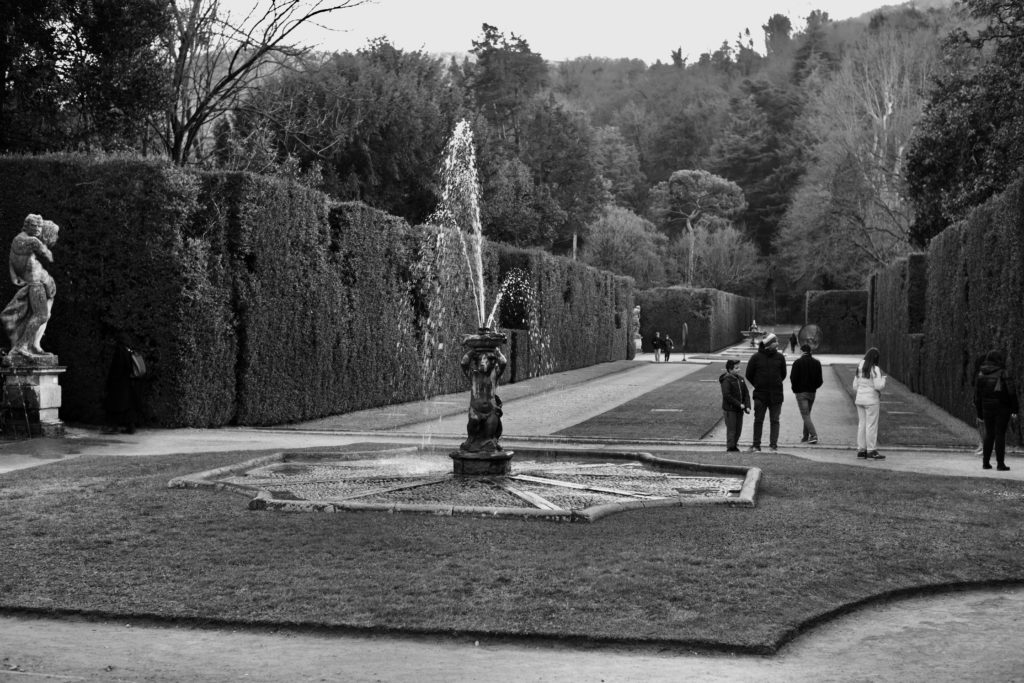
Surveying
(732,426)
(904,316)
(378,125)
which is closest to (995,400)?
(732,426)

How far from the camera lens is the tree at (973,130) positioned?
26875mm

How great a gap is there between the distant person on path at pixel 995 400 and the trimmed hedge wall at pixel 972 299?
2382mm

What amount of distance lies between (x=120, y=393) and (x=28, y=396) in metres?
1.36

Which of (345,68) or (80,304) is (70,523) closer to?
(80,304)

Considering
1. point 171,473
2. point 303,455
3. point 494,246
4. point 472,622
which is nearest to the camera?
point 472,622

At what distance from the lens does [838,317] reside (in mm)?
66250

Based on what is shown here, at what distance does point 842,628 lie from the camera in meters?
7.20

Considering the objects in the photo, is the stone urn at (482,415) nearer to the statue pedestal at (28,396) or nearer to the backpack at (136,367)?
the backpack at (136,367)

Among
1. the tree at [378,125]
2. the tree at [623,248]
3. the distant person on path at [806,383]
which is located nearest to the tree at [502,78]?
the tree at [623,248]

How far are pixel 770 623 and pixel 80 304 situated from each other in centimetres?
1463

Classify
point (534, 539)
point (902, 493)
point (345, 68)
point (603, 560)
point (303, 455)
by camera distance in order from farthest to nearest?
1. point (345, 68)
2. point (303, 455)
3. point (902, 493)
4. point (534, 539)
5. point (603, 560)

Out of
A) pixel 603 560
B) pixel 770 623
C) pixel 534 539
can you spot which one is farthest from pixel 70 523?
pixel 770 623

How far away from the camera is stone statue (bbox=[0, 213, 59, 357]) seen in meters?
16.8

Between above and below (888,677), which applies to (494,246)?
above
